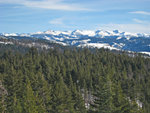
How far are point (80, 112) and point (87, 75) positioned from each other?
120 feet

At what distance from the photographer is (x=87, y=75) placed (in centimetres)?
8588

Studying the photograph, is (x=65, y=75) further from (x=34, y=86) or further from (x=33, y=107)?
(x=33, y=107)

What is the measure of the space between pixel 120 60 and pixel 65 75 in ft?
175

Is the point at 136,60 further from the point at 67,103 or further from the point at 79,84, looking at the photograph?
the point at 67,103

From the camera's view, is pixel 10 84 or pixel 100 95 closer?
pixel 100 95

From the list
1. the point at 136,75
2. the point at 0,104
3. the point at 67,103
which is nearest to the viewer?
the point at 0,104

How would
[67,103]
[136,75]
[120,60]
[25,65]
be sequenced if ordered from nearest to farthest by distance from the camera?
1. [67,103]
2. [25,65]
3. [136,75]
4. [120,60]

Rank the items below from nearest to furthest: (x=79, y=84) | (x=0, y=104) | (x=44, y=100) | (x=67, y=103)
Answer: (x=0, y=104), (x=44, y=100), (x=67, y=103), (x=79, y=84)

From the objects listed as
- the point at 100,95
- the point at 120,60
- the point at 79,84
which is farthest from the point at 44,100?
the point at 120,60

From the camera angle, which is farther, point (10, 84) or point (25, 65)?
point (25, 65)

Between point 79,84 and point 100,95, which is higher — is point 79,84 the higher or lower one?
the lower one

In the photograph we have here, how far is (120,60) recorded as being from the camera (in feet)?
415

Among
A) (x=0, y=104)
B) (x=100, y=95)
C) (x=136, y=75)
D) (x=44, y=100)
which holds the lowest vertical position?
(x=136, y=75)

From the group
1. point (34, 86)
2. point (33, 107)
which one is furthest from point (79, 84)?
point (33, 107)
